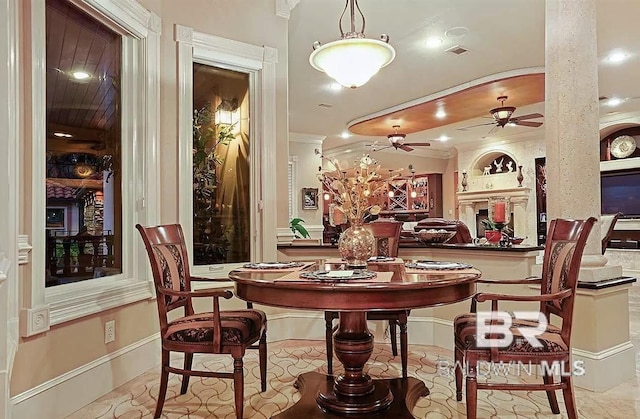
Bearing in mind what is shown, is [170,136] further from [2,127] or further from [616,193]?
[616,193]

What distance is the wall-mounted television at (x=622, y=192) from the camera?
8438 millimetres

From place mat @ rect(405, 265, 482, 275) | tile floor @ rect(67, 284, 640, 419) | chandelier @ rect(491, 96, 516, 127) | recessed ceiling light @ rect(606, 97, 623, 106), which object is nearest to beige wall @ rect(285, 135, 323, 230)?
chandelier @ rect(491, 96, 516, 127)

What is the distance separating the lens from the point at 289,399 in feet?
8.71

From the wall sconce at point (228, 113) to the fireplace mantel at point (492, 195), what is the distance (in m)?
7.79

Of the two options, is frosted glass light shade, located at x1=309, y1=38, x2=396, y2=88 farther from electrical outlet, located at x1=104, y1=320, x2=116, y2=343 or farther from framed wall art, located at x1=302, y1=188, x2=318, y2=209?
framed wall art, located at x1=302, y1=188, x2=318, y2=209

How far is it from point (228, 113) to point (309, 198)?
5.69m

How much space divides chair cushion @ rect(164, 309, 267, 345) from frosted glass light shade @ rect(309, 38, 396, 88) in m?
1.57

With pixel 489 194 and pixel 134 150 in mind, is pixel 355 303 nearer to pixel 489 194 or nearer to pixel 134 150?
pixel 134 150

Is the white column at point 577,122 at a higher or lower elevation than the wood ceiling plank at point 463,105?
lower

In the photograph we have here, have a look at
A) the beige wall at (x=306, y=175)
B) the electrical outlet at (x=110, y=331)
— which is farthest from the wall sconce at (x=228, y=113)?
the beige wall at (x=306, y=175)

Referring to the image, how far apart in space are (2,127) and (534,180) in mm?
10179

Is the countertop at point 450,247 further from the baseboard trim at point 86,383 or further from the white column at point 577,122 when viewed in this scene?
the baseboard trim at point 86,383

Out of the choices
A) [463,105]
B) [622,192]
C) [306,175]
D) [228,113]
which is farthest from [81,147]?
[622,192]

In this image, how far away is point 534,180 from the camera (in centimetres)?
984
